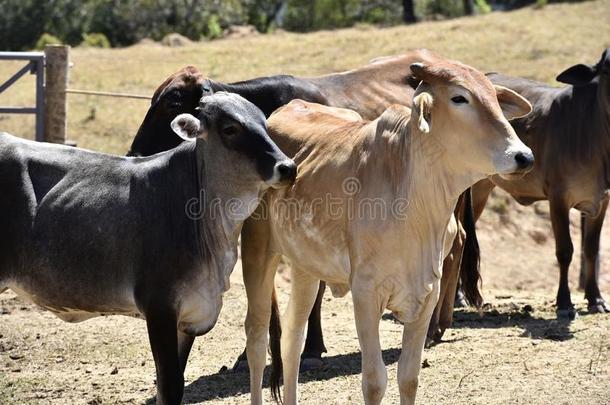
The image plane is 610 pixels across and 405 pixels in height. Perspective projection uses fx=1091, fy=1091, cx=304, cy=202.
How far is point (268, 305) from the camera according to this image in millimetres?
6281

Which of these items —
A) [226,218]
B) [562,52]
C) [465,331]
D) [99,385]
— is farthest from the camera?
[562,52]

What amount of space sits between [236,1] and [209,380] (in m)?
28.2

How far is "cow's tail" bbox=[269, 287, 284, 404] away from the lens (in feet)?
21.8

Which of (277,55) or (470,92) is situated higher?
(470,92)

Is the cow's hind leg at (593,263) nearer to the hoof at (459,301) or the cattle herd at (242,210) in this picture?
the hoof at (459,301)

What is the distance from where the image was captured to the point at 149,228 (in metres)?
5.58

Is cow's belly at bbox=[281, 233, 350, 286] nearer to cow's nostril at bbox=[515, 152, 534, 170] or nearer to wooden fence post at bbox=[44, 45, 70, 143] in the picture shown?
cow's nostril at bbox=[515, 152, 534, 170]

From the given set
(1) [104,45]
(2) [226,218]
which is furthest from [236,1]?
(2) [226,218]

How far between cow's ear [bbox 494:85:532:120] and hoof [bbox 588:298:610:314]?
13.0 feet

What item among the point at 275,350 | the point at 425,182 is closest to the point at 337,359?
the point at 275,350

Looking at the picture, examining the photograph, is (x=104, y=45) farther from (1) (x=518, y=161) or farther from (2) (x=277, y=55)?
(1) (x=518, y=161)

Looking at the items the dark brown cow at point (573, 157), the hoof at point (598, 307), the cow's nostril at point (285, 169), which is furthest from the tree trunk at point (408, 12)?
the cow's nostril at point (285, 169)

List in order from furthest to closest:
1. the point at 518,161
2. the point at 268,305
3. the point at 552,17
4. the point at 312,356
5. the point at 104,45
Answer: the point at 104,45, the point at 552,17, the point at 312,356, the point at 268,305, the point at 518,161

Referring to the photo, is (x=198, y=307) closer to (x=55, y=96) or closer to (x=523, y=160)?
(x=523, y=160)
